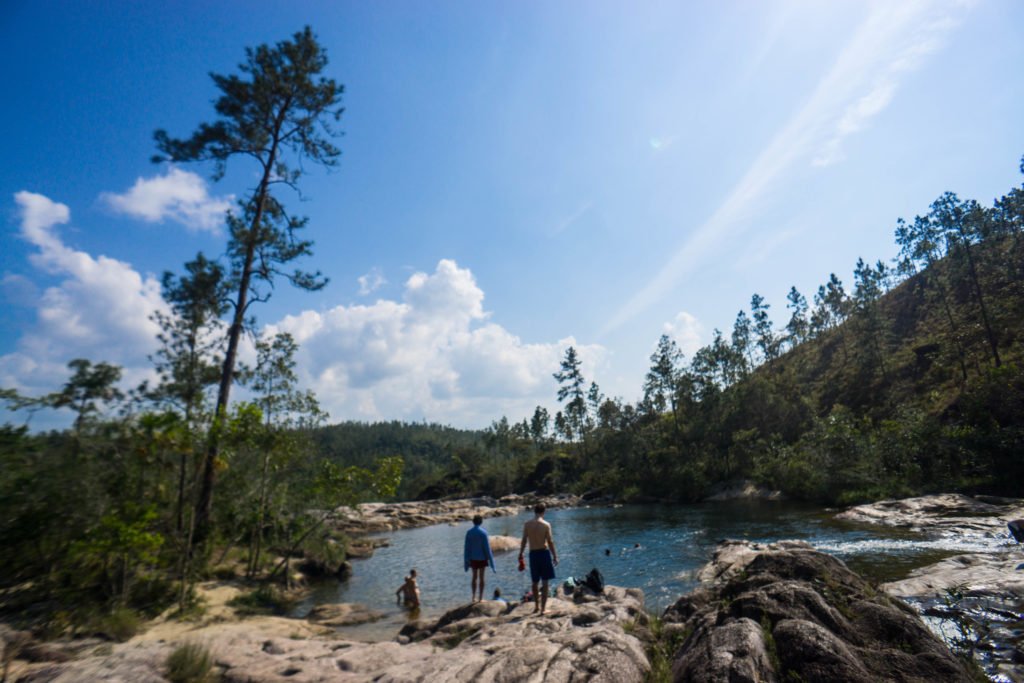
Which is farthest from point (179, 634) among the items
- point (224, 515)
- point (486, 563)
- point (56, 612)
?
point (224, 515)

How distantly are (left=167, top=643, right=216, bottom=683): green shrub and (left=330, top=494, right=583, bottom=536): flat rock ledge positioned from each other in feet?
128

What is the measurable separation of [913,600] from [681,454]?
4942 cm

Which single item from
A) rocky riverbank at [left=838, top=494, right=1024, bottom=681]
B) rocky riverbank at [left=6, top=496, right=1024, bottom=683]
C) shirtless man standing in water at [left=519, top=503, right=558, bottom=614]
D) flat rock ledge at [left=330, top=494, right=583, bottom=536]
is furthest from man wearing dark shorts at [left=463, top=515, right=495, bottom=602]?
flat rock ledge at [left=330, top=494, right=583, bottom=536]

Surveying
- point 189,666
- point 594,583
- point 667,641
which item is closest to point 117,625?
point 189,666

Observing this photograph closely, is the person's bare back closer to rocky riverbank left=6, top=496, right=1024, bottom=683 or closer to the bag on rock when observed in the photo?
rocky riverbank left=6, top=496, right=1024, bottom=683

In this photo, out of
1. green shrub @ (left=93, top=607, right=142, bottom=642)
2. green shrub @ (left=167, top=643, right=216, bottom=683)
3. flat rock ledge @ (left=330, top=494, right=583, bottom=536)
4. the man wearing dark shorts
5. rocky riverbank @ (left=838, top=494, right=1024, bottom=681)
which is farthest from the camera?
flat rock ledge @ (left=330, top=494, right=583, bottom=536)

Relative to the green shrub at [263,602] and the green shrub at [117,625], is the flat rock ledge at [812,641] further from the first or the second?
the green shrub at [263,602]

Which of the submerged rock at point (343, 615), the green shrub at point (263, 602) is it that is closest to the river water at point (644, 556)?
the submerged rock at point (343, 615)

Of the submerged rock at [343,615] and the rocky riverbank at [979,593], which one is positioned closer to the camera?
the rocky riverbank at [979,593]

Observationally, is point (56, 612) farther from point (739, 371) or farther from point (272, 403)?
point (739, 371)

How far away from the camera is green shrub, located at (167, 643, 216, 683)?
588 cm

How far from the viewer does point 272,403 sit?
2161cm

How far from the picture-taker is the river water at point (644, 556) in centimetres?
1445

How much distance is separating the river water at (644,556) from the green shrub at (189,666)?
19.4 feet
